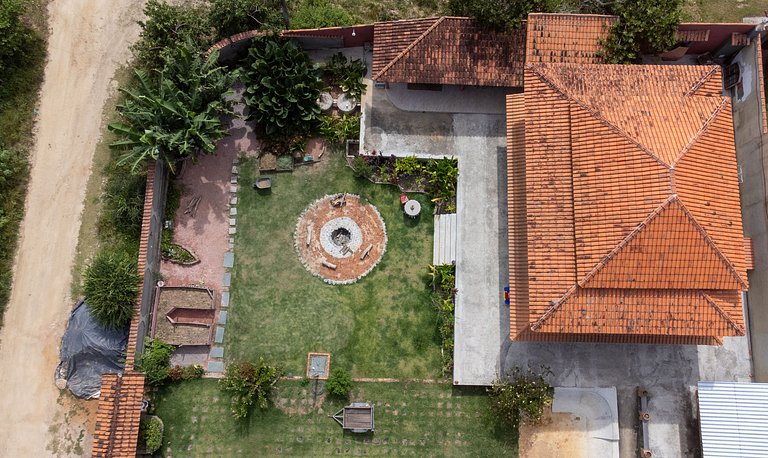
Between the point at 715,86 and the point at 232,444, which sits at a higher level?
the point at 715,86

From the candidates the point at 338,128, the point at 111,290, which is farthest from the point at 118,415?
the point at 338,128

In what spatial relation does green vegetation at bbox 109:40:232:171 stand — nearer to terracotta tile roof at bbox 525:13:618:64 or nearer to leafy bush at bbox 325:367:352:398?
leafy bush at bbox 325:367:352:398

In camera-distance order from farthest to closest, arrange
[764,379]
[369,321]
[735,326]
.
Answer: [369,321]
[764,379]
[735,326]

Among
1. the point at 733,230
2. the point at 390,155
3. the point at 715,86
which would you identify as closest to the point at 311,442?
the point at 390,155

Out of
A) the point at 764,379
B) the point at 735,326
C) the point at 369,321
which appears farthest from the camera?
the point at 369,321

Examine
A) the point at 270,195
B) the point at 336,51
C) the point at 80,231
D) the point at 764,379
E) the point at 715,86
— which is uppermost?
the point at 336,51

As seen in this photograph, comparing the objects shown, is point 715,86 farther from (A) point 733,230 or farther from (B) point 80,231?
(B) point 80,231

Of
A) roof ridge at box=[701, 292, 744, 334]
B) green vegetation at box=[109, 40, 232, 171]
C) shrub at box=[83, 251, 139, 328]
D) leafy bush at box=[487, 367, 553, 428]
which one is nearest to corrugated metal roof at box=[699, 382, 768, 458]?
roof ridge at box=[701, 292, 744, 334]
